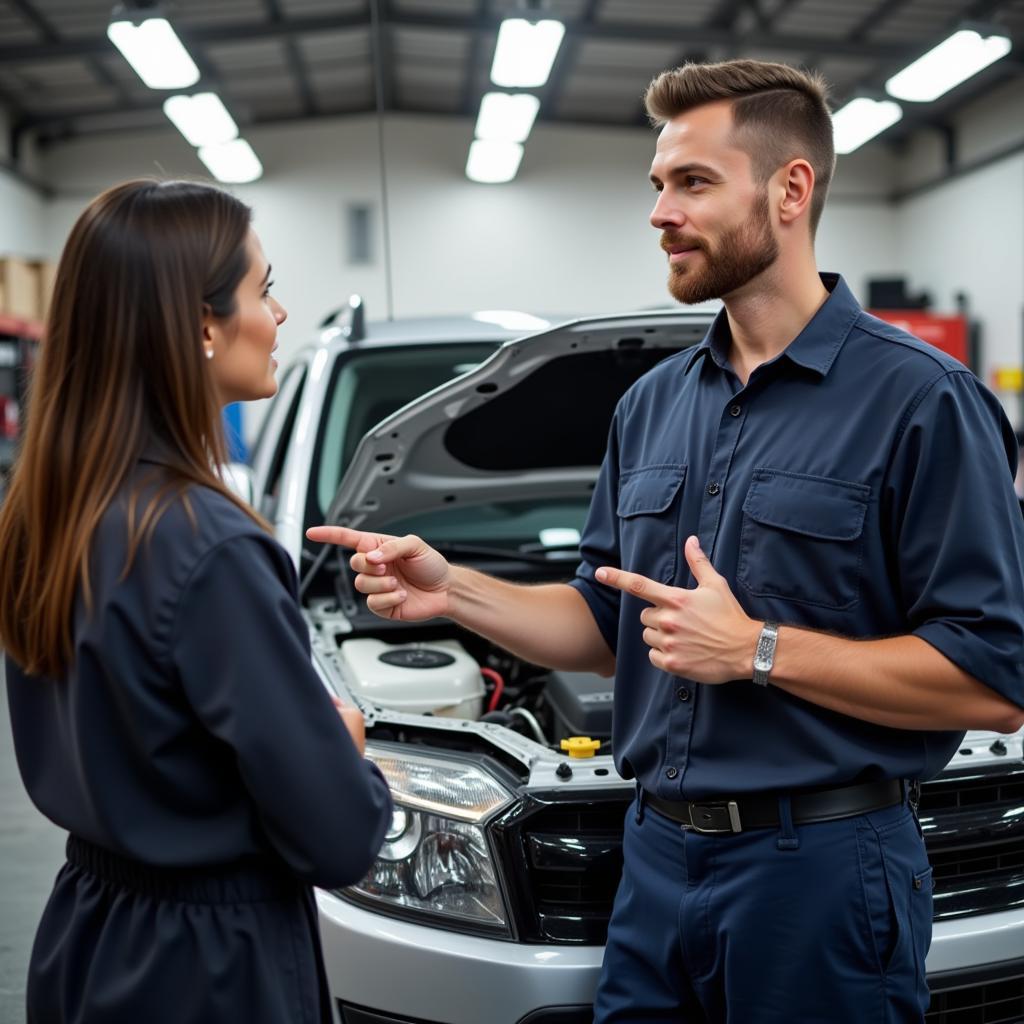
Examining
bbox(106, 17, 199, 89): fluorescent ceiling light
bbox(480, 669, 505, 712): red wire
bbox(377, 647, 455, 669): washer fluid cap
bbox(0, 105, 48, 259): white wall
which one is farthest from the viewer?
bbox(0, 105, 48, 259): white wall

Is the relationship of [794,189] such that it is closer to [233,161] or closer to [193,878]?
[193,878]

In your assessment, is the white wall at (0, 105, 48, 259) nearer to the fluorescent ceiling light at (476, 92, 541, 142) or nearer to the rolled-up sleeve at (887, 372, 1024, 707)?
the fluorescent ceiling light at (476, 92, 541, 142)

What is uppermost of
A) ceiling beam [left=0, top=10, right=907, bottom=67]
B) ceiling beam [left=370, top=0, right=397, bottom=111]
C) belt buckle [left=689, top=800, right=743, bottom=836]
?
ceiling beam [left=370, top=0, right=397, bottom=111]

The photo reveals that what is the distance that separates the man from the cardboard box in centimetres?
848

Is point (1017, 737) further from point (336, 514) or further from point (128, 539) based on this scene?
point (128, 539)

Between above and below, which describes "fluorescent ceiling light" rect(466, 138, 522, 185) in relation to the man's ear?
above

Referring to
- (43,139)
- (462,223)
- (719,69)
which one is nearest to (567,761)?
(719,69)

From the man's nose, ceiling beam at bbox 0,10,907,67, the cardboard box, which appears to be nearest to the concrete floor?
the man's nose

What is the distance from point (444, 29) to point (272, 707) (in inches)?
395

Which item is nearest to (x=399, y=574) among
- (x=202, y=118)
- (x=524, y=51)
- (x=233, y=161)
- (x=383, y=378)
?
(x=383, y=378)

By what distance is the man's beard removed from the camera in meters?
1.55

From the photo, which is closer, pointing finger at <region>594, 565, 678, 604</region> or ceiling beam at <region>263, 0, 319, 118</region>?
pointing finger at <region>594, 565, 678, 604</region>

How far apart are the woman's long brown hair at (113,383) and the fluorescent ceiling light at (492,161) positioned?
11.1 meters

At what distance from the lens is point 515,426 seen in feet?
8.98
